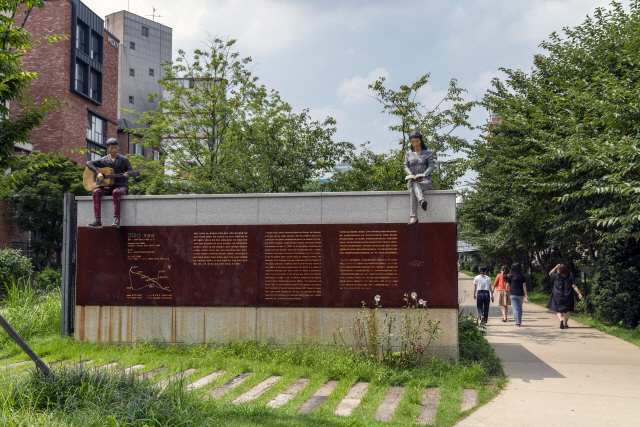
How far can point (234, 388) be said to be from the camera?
646cm

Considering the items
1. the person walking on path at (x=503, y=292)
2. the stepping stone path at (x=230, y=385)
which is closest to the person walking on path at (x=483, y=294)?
the person walking on path at (x=503, y=292)

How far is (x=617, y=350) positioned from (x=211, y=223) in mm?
8324

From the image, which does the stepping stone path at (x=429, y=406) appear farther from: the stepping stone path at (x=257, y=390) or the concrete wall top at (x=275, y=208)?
the concrete wall top at (x=275, y=208)

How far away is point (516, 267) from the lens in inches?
525

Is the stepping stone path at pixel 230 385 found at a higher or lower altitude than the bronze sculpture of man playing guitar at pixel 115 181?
lower

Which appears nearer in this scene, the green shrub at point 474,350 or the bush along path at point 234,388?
the bush along path at point 234,388

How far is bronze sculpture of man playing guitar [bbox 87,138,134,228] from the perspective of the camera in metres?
8.89

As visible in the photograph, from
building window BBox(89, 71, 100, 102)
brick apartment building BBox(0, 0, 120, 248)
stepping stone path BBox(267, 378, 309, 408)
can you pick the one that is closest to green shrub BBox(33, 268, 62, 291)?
brick apartment building BBox(0, 0, 120, 248)

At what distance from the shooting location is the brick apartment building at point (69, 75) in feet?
109

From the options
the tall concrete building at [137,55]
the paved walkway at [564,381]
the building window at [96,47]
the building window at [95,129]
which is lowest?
the paved walkway at [564,381]

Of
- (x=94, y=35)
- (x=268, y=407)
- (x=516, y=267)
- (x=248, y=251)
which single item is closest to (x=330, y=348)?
(x=248, y=251)

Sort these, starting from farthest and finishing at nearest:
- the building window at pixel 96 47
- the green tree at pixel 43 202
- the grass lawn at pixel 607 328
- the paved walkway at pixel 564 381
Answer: the building window at pixel 96 47 → the green tree at pixel 43 202 → the grass lawn at pixel 607 328 → the paved walkway at pixel 564 381

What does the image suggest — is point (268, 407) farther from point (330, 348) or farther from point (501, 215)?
point (501, 215)

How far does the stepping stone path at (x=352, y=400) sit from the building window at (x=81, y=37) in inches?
1436
